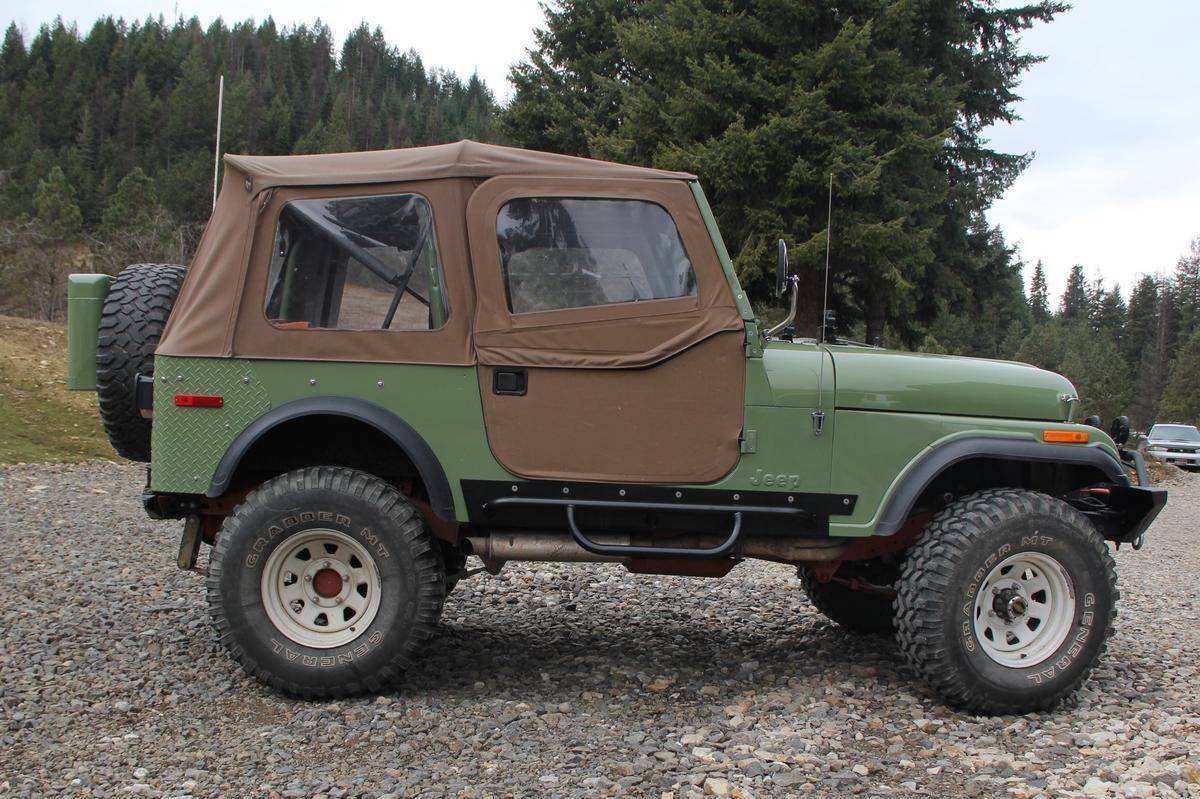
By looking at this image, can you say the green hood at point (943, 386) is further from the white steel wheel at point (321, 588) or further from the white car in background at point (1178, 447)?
the white car in background at point (1178, 447)

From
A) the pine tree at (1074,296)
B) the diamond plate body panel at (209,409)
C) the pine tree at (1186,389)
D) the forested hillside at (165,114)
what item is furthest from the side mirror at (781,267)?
the pine tree at (1074,296)

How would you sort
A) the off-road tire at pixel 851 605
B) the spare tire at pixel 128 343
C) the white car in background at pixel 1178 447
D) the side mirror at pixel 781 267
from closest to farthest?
the side mirror at pixel 781 267, the spare tire at pixel 128 343, the off-road tire at pixel 851 605, the white car in background at pixel 1178 447

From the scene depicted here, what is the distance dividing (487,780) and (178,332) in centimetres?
247

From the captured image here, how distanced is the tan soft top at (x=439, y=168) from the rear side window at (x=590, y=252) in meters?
0.15

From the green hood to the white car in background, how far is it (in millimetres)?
28226

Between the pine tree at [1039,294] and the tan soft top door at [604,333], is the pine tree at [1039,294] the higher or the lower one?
the higher one

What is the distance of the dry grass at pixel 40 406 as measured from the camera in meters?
15.7

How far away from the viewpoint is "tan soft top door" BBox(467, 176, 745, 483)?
4539 mm

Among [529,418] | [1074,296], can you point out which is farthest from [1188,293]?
[529,418]

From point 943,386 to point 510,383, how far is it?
2.03 metres

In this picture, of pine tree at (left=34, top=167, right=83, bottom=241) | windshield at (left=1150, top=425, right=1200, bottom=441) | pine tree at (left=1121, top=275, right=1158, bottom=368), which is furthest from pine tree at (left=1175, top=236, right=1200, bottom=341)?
pine tree at (left=34, top=167, right=83, bottom=241)

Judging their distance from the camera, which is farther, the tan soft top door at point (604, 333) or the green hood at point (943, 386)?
the green hood at point (943, 386)

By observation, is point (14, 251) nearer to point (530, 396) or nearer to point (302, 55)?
point (530, 396)

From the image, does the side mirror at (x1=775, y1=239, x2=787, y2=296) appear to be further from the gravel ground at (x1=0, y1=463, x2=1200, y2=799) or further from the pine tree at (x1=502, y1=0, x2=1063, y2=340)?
the pine tree at (x1=502, y1=0, x2=1063, y2=340)
